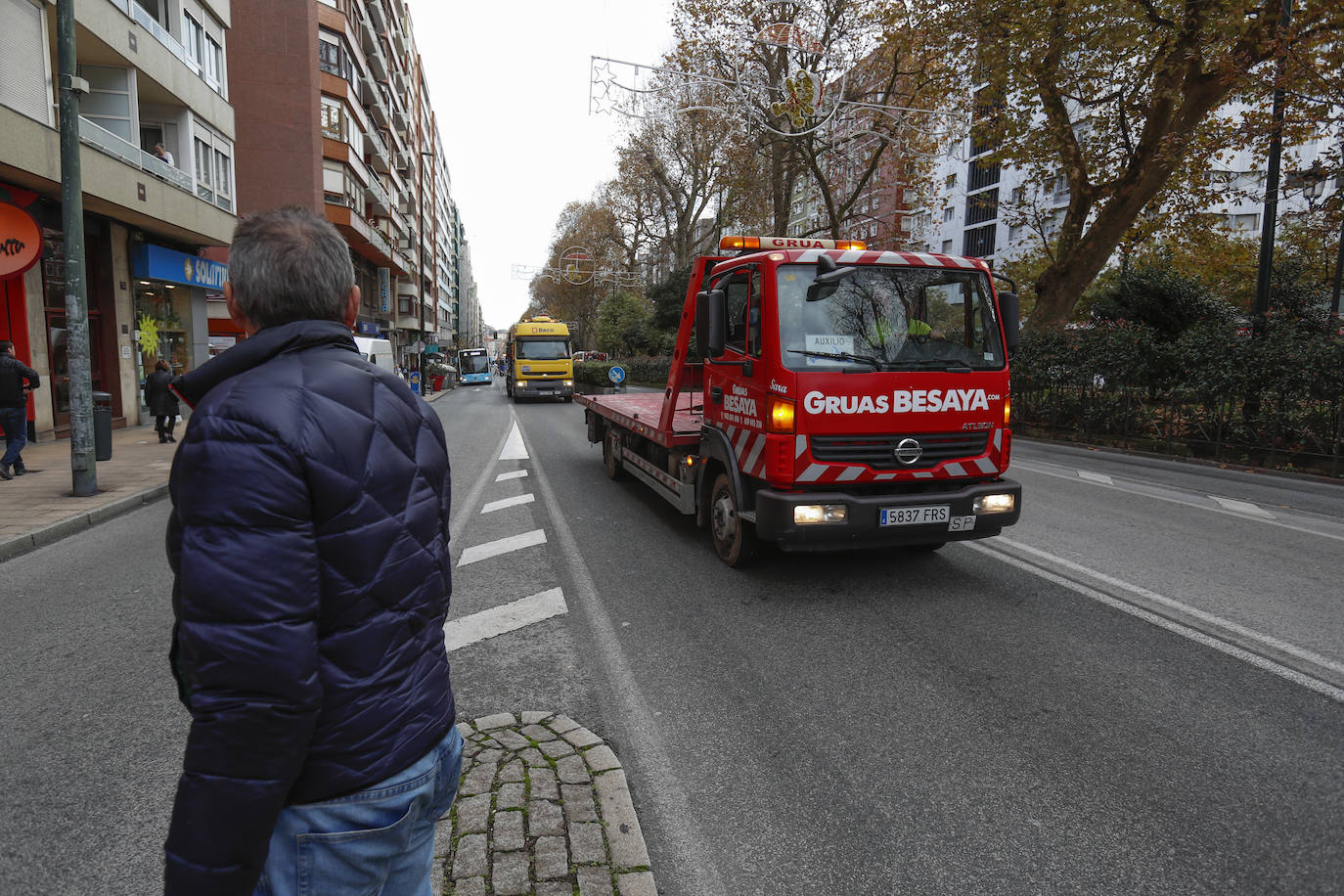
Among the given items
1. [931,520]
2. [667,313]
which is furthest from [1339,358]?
[667,313]

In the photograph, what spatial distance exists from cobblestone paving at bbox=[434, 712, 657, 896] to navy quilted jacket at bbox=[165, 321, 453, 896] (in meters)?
1.15

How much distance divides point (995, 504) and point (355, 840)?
5238mm

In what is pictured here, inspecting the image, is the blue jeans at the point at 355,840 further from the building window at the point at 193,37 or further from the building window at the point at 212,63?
the building window at the point at 212,63

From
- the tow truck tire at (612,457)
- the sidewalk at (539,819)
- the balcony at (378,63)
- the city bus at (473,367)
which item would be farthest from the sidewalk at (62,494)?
the city bus at (473,367)

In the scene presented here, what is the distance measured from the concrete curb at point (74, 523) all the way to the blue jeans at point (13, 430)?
78.9 inches

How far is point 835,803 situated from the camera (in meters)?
3.13

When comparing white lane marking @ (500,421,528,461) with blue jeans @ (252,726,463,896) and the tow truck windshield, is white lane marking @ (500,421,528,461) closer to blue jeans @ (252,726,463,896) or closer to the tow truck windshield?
the tow truck windshield

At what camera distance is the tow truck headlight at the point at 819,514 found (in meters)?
5.51

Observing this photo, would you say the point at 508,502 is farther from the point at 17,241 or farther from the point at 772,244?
the point at 17,241

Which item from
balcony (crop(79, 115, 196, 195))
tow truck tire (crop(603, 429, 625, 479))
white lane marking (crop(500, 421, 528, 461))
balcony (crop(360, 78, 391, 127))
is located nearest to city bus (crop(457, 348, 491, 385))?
balcony (crop(360, 78, 391, 127))

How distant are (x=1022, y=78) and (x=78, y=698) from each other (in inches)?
764

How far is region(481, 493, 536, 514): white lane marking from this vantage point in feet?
30.0

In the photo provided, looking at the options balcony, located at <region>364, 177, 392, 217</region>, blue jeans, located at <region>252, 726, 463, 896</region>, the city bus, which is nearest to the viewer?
blue jeans, located at <region>252, 726, 463, 896</region>

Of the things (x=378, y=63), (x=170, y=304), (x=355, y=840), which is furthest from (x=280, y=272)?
(x=378, y=63)
